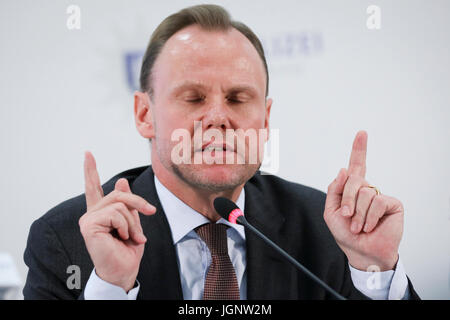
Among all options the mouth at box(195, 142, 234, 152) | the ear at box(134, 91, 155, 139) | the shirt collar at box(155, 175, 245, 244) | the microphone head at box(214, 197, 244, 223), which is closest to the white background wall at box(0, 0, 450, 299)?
the ear at box(134, 91, 155, 139)

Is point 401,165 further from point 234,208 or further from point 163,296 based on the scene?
point 163,296

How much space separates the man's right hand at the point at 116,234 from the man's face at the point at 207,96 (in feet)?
0.87

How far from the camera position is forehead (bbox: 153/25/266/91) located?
4.03 ft

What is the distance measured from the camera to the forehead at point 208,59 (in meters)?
1.23

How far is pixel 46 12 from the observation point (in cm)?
160

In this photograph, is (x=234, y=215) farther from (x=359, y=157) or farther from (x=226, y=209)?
(x=359, y=157)

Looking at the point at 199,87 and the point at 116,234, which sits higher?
the point at 199,87

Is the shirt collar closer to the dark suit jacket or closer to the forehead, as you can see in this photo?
the dark suit jacket

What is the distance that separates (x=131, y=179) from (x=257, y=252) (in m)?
0.48

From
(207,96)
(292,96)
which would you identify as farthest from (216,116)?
(292,96)

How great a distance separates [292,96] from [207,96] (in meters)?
0.50

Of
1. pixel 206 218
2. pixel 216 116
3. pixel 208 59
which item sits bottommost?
pixel 206 218

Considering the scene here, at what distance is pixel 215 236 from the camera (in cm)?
123

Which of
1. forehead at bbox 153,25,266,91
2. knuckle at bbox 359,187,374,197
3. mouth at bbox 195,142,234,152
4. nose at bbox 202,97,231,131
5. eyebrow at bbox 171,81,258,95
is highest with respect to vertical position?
forehead at bbox 153,25,266,91
